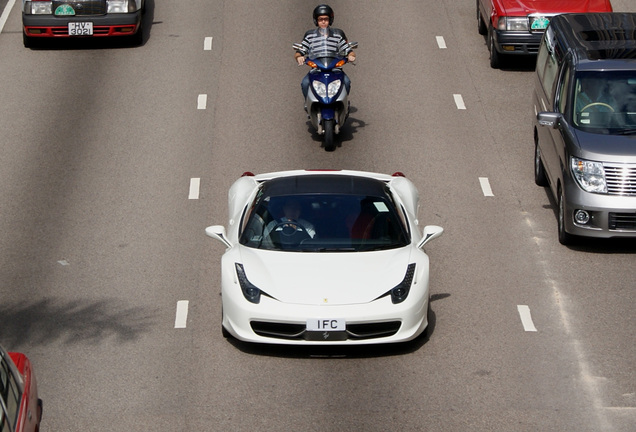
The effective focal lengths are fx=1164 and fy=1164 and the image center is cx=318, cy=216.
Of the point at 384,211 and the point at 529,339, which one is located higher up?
the point at 384,211

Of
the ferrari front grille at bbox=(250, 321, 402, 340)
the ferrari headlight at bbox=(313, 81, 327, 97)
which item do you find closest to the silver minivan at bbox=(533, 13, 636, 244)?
the ferrari headlight at bbox=(313, 81, 327, 97)

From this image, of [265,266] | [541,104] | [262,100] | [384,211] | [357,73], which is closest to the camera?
[265,266]

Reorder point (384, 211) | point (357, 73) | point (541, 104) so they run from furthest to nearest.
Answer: point (357, 73), point (541, 104), point (384, 211)

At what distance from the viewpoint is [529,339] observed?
1104cm

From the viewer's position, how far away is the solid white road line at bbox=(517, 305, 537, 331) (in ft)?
37.1

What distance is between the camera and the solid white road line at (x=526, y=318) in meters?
11.3

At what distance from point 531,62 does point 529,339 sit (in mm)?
10467

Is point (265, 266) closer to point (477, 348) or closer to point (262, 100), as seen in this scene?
point (477, 348)

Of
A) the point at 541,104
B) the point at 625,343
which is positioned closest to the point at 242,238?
the point at 625,343

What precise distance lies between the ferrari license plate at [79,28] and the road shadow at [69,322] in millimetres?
9807

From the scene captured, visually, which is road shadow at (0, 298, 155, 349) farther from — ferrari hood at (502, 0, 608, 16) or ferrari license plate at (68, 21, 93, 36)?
ferrari hood at (502, 0, 608, 16)

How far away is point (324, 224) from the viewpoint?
11266 millimetres

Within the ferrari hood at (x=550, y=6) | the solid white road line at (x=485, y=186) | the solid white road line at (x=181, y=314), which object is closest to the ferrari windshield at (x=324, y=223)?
the solid white road line at (x=181, y=314)

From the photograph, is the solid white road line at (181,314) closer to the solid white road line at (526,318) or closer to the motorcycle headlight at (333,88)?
the solid white road line at (526,318)
